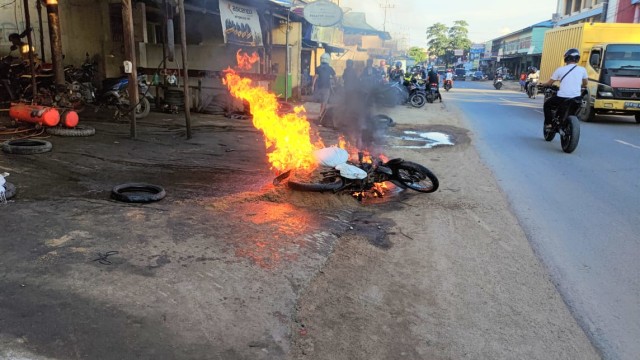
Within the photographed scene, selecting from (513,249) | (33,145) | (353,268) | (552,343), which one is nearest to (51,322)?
(353,268)

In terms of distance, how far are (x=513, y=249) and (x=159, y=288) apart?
3.26 metres

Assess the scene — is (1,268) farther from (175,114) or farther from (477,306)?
(175,114)

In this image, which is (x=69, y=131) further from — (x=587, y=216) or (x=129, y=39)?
(x=587, y=216)

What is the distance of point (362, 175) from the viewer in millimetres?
5801

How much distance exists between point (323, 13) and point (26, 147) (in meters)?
8.50

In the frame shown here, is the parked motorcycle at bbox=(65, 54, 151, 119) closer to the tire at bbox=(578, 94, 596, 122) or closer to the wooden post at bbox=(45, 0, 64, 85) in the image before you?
the wooden post at bbox=(45, 0, 64, 85)

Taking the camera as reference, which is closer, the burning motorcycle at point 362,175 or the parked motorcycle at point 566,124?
the burning motorcycle at point 362,175

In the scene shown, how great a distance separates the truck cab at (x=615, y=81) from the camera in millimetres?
13609

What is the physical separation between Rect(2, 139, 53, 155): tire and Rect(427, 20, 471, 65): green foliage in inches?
3114

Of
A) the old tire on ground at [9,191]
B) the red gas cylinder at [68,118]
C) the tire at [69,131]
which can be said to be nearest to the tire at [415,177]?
the old tire on ground at [9,191]

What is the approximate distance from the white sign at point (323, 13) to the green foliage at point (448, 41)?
235 feet

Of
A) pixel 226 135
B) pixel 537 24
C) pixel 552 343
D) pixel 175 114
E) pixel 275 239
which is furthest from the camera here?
pixel 537 24

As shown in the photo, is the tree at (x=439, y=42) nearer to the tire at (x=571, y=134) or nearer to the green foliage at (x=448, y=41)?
the green foliage at (x=448, y=41)

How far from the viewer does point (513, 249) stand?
4465 millimetres
